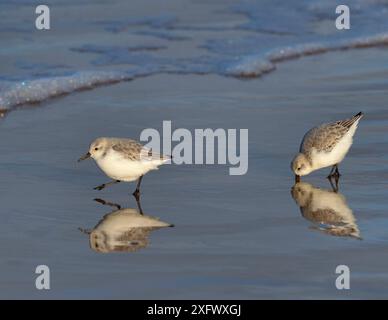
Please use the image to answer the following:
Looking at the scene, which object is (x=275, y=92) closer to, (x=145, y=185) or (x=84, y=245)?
(x=145, y=185)

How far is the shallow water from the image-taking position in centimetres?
679

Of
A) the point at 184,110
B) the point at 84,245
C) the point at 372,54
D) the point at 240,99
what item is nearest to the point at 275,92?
the point at 240,99

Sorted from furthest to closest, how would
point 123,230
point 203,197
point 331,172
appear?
point 331,172
point 203,197
point 123,230

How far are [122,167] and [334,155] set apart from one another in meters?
1.73

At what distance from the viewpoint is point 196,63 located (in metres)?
12.5

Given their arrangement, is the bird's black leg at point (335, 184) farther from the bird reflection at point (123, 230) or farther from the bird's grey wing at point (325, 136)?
the bird reflection at point (123, 230)

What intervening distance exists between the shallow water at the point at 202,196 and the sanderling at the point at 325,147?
0.43 feet

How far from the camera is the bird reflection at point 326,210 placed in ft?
25.2

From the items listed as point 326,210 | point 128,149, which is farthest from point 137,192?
point 326,210

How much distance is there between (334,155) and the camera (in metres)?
8.95

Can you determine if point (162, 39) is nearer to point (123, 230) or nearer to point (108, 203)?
point (108, 203)

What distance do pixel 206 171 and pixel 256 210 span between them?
0.97 meters

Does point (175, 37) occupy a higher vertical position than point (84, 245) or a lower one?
higher

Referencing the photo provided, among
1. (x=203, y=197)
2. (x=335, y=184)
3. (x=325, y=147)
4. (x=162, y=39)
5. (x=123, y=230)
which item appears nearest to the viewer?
(x=123, y=230)
